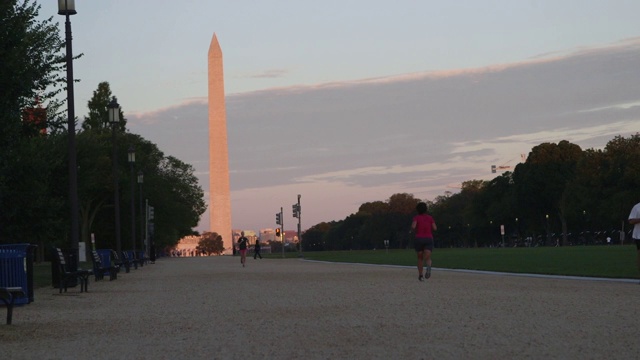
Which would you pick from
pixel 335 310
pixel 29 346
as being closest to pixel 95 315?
pixel 335 310

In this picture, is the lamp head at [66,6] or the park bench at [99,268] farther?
the park bench at [99,268]

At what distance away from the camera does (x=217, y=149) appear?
115750 millimetres

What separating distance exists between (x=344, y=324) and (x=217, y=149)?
10177cm

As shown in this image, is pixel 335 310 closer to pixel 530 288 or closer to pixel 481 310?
pixel 481 310

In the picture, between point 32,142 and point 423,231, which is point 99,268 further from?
point 423,231

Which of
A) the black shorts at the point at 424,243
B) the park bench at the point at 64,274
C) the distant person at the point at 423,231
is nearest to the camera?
the park bench at the point at 64,274

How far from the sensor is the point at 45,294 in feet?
85.1

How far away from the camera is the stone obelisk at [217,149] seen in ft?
366

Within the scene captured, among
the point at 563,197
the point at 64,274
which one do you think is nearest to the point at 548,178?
the point at 563,197

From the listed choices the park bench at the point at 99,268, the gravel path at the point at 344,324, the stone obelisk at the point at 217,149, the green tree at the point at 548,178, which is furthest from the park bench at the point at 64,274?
the green tree at the point at 548,178

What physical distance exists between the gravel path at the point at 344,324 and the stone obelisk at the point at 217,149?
88291 millimetres

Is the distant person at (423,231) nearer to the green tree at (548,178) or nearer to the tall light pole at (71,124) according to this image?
the tall light pole at (71,124)

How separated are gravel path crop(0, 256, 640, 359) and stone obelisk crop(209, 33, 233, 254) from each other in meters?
88.3

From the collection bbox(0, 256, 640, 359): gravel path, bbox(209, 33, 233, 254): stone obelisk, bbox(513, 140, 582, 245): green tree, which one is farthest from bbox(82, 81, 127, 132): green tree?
bbox(0, 256, 640, 359): gravel path
